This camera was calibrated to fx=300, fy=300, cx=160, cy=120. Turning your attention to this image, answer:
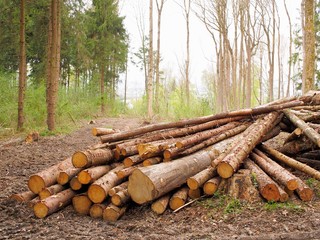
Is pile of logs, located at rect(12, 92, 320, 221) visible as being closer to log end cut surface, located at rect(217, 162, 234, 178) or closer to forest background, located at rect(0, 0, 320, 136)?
log end cut surface, located at rect(217, 162, 234, 178)

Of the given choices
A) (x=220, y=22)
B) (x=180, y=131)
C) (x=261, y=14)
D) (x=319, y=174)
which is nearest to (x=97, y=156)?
(x=180, y=131)

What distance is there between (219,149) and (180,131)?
0.82m

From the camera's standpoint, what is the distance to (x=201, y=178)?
163 inches

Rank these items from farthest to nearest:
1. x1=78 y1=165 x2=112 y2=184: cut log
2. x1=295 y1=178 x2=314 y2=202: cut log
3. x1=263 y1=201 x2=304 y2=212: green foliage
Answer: x1=78 y1=165 x2=112 y2=184: cut log, x1=295 y1=178 x2=314 y2=202: cut log, x1=263 y1=201 x2=304 y2=212: green foliage

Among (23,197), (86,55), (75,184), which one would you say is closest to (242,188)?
(75,184)

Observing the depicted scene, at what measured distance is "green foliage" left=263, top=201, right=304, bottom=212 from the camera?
3732 millimetres

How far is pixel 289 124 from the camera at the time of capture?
6.38 metres

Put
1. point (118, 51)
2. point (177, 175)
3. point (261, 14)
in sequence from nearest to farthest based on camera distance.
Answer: point (177, 175) < point (261, 14) < point (118, 51)

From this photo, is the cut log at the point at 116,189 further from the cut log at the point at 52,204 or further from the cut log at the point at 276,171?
the cut log at the point at 276,171

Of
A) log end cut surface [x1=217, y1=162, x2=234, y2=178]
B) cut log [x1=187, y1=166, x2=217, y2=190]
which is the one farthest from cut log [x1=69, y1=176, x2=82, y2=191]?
log end cut surface [x1=217, y1=162, x2=234, y2=178]

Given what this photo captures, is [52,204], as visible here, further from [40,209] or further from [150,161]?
[150,161]

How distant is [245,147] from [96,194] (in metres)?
2.34

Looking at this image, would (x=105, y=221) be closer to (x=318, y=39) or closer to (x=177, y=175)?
(x=177, y=175)

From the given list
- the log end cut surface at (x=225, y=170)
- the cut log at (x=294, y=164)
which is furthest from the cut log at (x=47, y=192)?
the cut log at (x=294, y=164)
